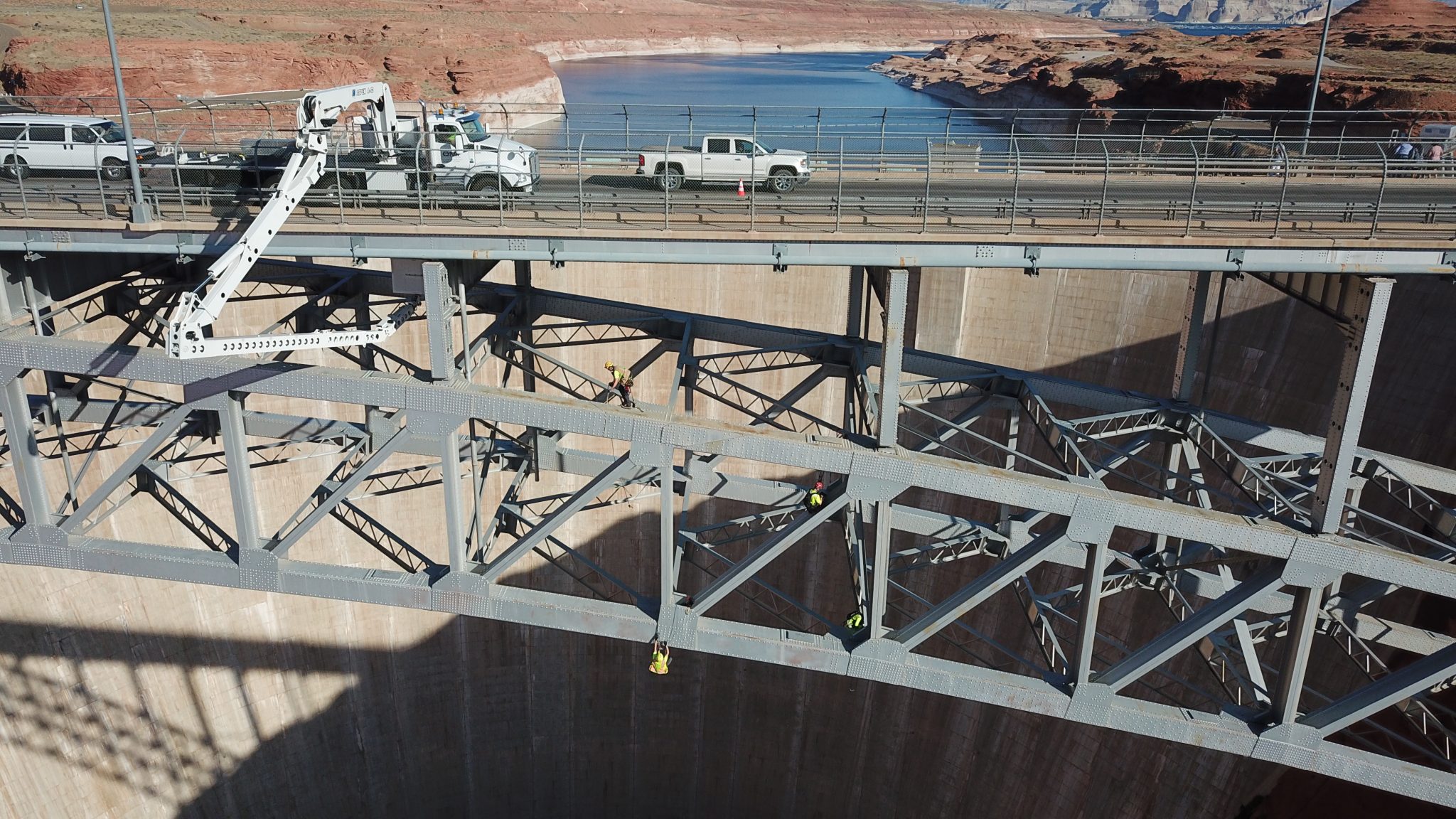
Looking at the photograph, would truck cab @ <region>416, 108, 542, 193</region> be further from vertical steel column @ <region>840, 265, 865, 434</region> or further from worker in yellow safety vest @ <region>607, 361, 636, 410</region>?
vertical steel column @ <region>840, 265, 865, 434</region>

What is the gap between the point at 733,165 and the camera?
52.8ft

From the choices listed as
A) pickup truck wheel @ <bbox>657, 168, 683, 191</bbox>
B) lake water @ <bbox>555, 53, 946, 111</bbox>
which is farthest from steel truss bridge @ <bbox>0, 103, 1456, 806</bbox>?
lake water @ <bbox>555, 53, 946, 111</bbox>

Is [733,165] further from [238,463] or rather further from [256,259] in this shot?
[238,463]

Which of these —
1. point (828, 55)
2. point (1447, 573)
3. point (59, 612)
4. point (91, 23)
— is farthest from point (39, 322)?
point (828, 55)

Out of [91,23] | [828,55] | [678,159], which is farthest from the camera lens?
[828,55]

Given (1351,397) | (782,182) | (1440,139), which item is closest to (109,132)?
(782,182)

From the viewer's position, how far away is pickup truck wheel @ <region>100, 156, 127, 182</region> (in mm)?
15054

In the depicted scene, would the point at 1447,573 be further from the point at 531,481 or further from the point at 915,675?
the point at 531,481

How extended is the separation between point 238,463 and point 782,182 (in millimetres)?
8398

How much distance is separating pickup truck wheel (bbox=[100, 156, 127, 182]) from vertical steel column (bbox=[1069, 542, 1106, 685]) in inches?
530

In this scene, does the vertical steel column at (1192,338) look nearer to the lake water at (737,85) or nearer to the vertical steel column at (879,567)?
the vertical steel column at (879,567)

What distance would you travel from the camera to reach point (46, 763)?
59.4 ft

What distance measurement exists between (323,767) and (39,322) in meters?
11.8

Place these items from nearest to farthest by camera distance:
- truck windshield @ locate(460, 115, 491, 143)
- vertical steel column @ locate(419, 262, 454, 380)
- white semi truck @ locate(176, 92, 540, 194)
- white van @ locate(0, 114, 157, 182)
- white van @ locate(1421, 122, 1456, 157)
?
vertical steel column @ locate(419, 262, 454, 380) → white semi truck @ locate(176, 92, 540, 194) → white van @ locate(0, 114, 157, 182) → truck windshield @ locate(460, 115, 491, 143) → white van @ locate(1421, 122, 1456, 157)
